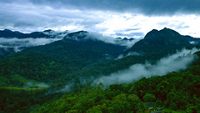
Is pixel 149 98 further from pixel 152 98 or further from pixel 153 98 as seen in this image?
pixel 153 98

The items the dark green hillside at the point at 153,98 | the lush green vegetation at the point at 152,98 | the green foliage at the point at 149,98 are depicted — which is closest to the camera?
the dark green hillside at the point at 153,98

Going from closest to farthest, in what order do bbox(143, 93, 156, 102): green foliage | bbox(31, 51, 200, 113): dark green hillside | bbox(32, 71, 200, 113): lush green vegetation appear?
1. bbox(31, 51, 200, 113): dark green hillside
2. bbox(32, 71, 200, 113): lush green vegetation
3. bbox(143, 93, 156, 102): green foliage

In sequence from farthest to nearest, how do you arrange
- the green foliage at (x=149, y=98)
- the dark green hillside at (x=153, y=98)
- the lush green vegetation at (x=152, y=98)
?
1. the green foliage at (x=149, y=98)
2. the lush green vegetation at (x=152, y=98)
3. the dark green hillside at (x=153, y=98)

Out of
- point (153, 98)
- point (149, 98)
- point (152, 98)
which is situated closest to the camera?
point (153, 98)

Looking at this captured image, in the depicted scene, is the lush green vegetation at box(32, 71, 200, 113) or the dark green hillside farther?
the lush green vegetation at box(32, 71, 200, 113)

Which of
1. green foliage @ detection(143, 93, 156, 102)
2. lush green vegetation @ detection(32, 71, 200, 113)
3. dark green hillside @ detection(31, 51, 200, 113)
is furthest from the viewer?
green foliage @ detection(143, 93, 156, 102)

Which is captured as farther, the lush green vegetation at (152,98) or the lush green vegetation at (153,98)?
the lush green vegetation at (152,98)

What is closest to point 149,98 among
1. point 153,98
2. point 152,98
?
point 152,98

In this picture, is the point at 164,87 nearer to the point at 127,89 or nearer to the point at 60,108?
the point at 127,89

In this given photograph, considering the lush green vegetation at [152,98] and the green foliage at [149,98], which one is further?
the green foliage at [149,98]

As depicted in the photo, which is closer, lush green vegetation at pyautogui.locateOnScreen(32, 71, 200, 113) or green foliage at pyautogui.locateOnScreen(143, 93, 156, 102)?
lush green vegetation at pyautogui.locateOnScreen(32, 71, 200, 113)

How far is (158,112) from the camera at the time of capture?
393 feet

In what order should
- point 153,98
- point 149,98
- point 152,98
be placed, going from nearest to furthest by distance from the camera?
point 153,98 < point 152,98 < point 149,98

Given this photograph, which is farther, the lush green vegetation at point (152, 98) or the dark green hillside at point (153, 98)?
the lush green vegetation at point (152, 98)
